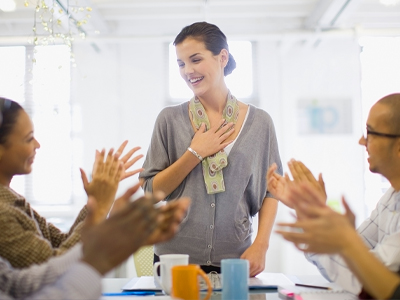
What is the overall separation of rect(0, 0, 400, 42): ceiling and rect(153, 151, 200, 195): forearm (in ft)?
11.8

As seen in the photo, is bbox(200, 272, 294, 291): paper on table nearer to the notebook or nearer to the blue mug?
the notebook

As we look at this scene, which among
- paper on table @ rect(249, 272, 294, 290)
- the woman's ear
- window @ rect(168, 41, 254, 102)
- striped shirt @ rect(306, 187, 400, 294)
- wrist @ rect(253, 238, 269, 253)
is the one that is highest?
window @ rect(168, 41, 254, 102)

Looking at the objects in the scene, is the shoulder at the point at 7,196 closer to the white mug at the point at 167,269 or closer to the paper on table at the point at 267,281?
the white mug at the point at 167,269

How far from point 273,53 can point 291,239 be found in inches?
209

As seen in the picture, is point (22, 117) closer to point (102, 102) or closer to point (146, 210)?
point (146, 210)

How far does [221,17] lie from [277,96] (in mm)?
1281

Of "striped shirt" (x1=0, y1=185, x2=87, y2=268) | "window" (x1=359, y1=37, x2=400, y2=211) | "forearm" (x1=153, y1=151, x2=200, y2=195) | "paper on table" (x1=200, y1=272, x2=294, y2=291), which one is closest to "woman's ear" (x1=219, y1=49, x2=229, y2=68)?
"forearm" (x1=153, y1=151, x2=200, y2=195)

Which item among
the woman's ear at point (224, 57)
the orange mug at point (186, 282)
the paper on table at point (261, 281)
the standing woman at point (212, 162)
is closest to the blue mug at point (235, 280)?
the orange mug at point (186, 282)

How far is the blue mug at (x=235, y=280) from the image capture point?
1346mm

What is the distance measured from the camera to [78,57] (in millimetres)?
6172

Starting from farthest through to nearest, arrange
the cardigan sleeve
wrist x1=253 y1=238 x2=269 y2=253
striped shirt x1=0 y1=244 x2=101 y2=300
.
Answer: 1. the cardigan sleeve
2. wrist x1=253 y1=238 x2=269 y2=253
3. striped shirt x1=0 y1=244 x2=101 y2=300

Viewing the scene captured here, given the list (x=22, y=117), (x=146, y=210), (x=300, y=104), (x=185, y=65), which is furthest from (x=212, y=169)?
(x=300, y=104)

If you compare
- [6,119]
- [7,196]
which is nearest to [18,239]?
[7,196]

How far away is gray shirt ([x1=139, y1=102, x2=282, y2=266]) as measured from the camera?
2.06 meters
